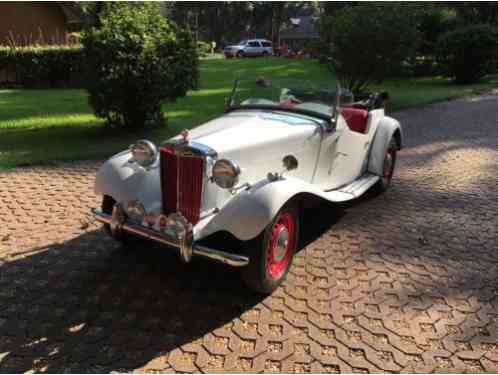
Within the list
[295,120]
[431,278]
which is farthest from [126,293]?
[431,278]

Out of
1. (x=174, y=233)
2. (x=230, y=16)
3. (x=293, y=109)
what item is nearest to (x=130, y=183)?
(x=174, y=233)

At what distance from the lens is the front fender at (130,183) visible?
3.61 m

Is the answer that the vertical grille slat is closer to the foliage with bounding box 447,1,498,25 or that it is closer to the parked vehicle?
the foliage with bounding box 447,1,498,25

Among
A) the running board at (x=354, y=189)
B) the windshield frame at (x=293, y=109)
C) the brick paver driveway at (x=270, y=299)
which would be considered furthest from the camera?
the windshield frame at (x=293, y=109)

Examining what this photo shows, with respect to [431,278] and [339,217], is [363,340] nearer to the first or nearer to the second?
[431,278]

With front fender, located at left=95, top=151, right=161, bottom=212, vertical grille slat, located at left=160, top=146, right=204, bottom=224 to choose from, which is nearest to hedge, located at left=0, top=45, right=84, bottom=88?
front fender, located at left=95, top=151, right=161, bottom=212

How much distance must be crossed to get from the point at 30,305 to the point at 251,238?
1805 mm

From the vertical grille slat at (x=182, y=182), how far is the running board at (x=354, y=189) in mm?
1325

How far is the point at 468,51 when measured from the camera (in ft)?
62.7

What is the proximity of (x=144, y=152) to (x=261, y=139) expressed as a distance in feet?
3.44

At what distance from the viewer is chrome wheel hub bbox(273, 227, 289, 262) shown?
341 centimetres

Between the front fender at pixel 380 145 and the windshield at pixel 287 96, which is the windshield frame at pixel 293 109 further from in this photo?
the front fender at pixel 380 145

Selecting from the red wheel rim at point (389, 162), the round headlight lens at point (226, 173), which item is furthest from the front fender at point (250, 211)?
the red wheel rim at point (389, 162)

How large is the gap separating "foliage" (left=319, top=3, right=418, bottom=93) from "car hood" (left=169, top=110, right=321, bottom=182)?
364 inches
